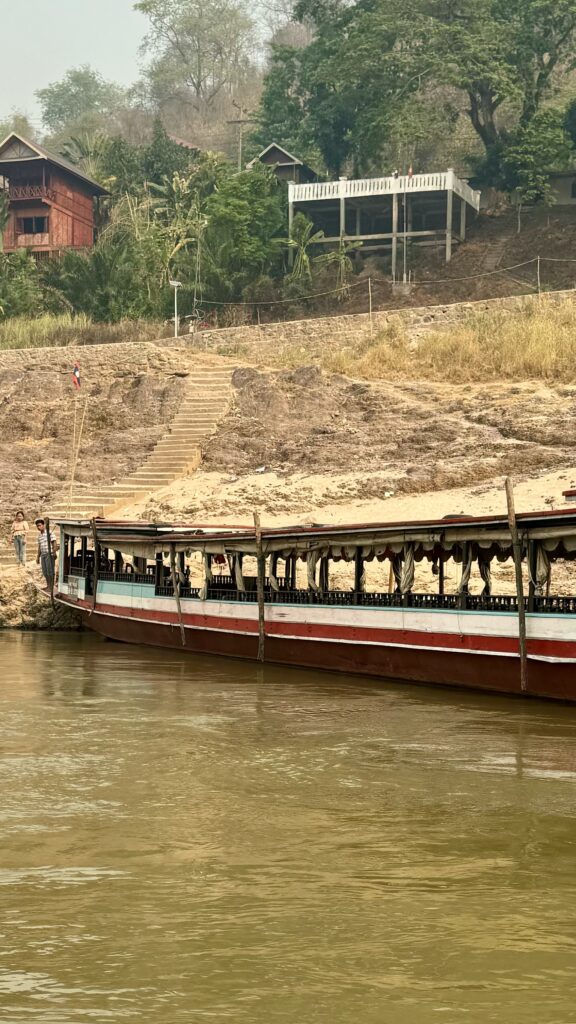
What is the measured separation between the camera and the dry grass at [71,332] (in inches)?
1645

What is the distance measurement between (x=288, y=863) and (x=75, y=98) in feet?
318

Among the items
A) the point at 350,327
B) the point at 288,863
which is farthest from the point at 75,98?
the point at 288,863

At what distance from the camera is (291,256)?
4744 cm

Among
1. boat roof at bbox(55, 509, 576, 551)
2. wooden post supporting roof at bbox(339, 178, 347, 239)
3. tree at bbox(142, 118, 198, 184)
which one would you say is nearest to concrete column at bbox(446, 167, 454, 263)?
wooden post supporting roof at bbox(339, 178, 347, 239)

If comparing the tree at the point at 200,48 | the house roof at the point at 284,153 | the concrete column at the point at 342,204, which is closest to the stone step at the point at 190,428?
the concrete column at the point at 342,204

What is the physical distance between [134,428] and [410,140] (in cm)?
2030

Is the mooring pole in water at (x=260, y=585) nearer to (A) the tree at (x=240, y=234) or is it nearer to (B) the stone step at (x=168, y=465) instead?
(B) the stone step at (x=168, y=465)

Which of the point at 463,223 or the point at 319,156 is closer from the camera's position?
the point at 463,223

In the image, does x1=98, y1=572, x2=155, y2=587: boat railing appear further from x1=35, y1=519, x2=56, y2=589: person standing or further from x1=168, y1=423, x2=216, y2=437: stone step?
x1=168, y1=423, x2=216, y2=437: stone step

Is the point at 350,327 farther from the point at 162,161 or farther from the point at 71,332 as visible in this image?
the point at 162,161

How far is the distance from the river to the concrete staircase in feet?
48.6

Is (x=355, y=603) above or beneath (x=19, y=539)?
beneath

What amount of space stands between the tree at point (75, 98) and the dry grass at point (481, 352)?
6689cm

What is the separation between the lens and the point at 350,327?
38344 millimetres
